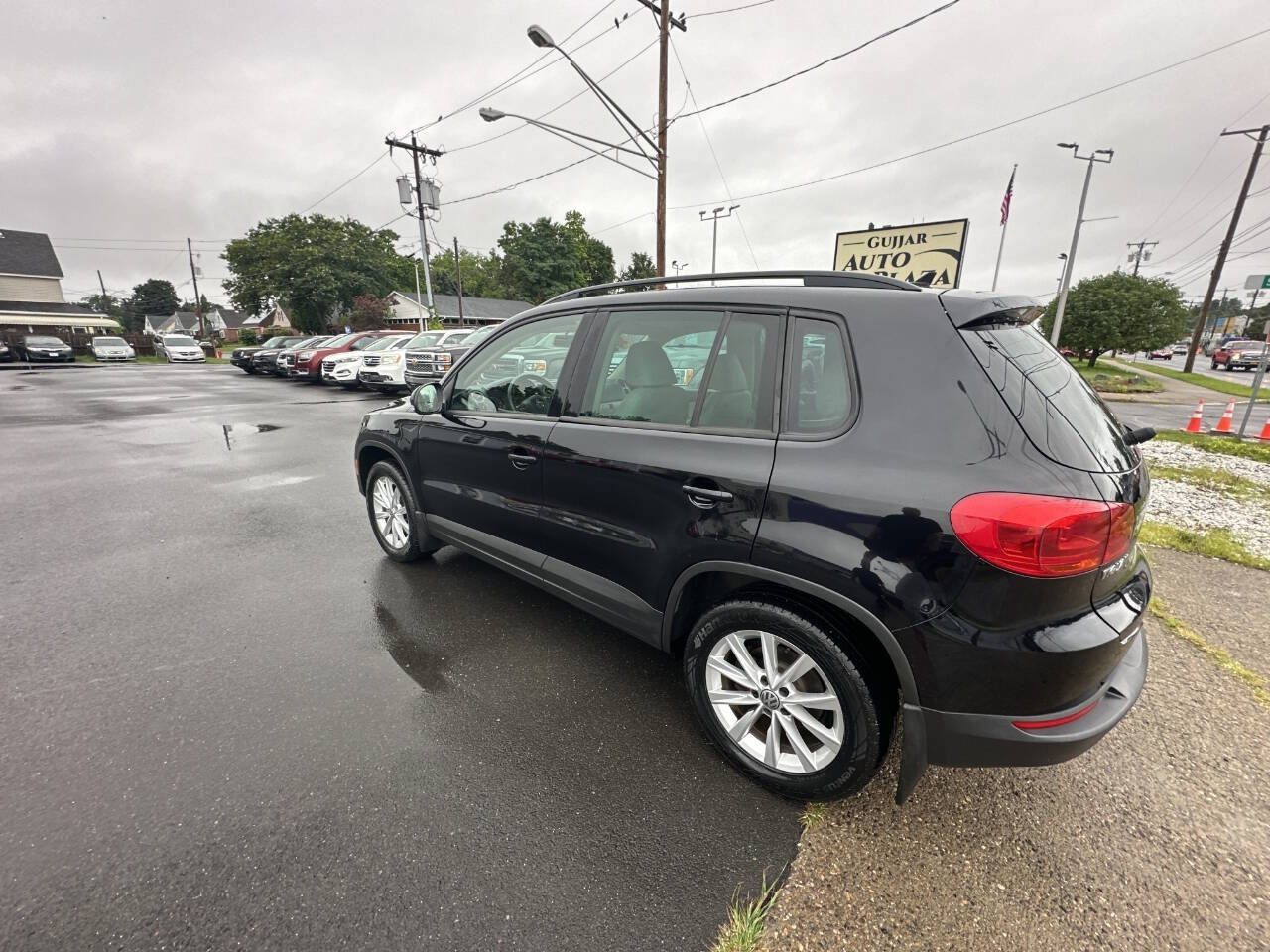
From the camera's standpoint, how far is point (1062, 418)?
1.65 meters

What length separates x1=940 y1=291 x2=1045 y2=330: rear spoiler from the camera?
1.76m

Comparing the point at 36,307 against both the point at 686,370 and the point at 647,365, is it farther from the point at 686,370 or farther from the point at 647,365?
the point at 686,370

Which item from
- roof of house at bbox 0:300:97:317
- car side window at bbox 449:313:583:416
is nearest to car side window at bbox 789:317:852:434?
car side window at bbox 449:313:583:416

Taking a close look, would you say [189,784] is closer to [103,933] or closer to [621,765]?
[103,933]

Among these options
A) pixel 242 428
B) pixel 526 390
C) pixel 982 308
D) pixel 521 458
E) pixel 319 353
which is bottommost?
pixel 242 428

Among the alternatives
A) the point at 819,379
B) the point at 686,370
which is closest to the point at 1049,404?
the point at 819,379

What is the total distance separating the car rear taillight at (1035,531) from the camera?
1492 mm

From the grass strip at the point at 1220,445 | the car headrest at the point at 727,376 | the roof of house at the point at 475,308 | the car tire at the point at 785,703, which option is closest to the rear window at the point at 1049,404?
the car headrest at the point at 727,376

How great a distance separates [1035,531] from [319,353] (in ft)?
66.3

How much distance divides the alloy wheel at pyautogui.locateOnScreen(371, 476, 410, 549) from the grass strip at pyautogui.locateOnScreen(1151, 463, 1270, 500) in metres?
7.75

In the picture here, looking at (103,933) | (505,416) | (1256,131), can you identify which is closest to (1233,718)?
(505,416)

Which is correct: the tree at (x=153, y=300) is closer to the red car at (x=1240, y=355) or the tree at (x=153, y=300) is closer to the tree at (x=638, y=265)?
the tree at (x=638, y=265)

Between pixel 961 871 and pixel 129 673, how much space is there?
3726mm

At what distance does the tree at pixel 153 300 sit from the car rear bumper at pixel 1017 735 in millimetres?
121567
